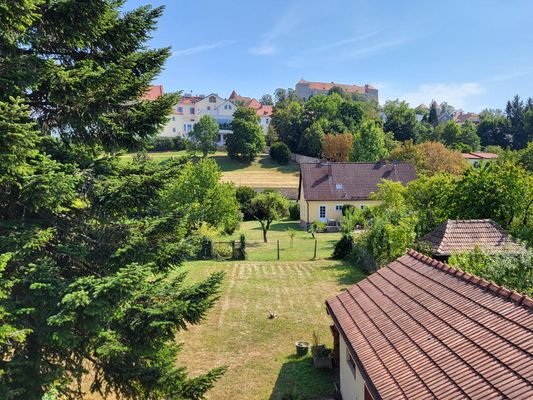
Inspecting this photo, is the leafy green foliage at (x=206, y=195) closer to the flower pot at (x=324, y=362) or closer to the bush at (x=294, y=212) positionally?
the bush at (x=294, y=212)

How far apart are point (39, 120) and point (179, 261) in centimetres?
399

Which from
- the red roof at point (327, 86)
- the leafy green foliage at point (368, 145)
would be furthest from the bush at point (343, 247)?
the red roof at point (327, 86)

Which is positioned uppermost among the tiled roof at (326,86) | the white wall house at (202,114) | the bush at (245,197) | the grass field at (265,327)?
the tiled roof at (326,86)

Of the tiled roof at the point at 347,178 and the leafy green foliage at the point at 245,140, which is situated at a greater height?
the leafy green foliage at the point at 245,140

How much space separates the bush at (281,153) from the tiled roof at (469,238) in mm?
59049

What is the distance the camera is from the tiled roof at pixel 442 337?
5.45m

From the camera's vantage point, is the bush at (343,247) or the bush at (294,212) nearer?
the bush at (343,247)

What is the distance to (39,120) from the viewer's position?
7906 millimetres

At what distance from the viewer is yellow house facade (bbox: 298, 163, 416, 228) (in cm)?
4169

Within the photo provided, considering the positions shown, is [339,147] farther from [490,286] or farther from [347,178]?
[490,286]

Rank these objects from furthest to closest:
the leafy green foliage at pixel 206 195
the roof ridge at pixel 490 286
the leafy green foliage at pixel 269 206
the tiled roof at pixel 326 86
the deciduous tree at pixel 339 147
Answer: the tiled roof at pixel 326 86
the deciduous tree at pixel 339 147
the leafy green foliage at pixel 269 206
the leafy green foliage at pixel 206 195
the roof ridge at pixel 490 286

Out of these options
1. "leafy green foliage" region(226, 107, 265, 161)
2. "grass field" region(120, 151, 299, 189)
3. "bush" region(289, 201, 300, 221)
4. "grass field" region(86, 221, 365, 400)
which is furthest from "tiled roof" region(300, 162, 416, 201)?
"leafy green foliage" region(226, 107, 265, 161)

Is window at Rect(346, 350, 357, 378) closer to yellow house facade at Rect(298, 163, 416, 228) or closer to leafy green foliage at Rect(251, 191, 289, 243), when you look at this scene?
leafy green foliage at Rect(251, 191, 289, 243)

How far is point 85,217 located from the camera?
26.2 feet
